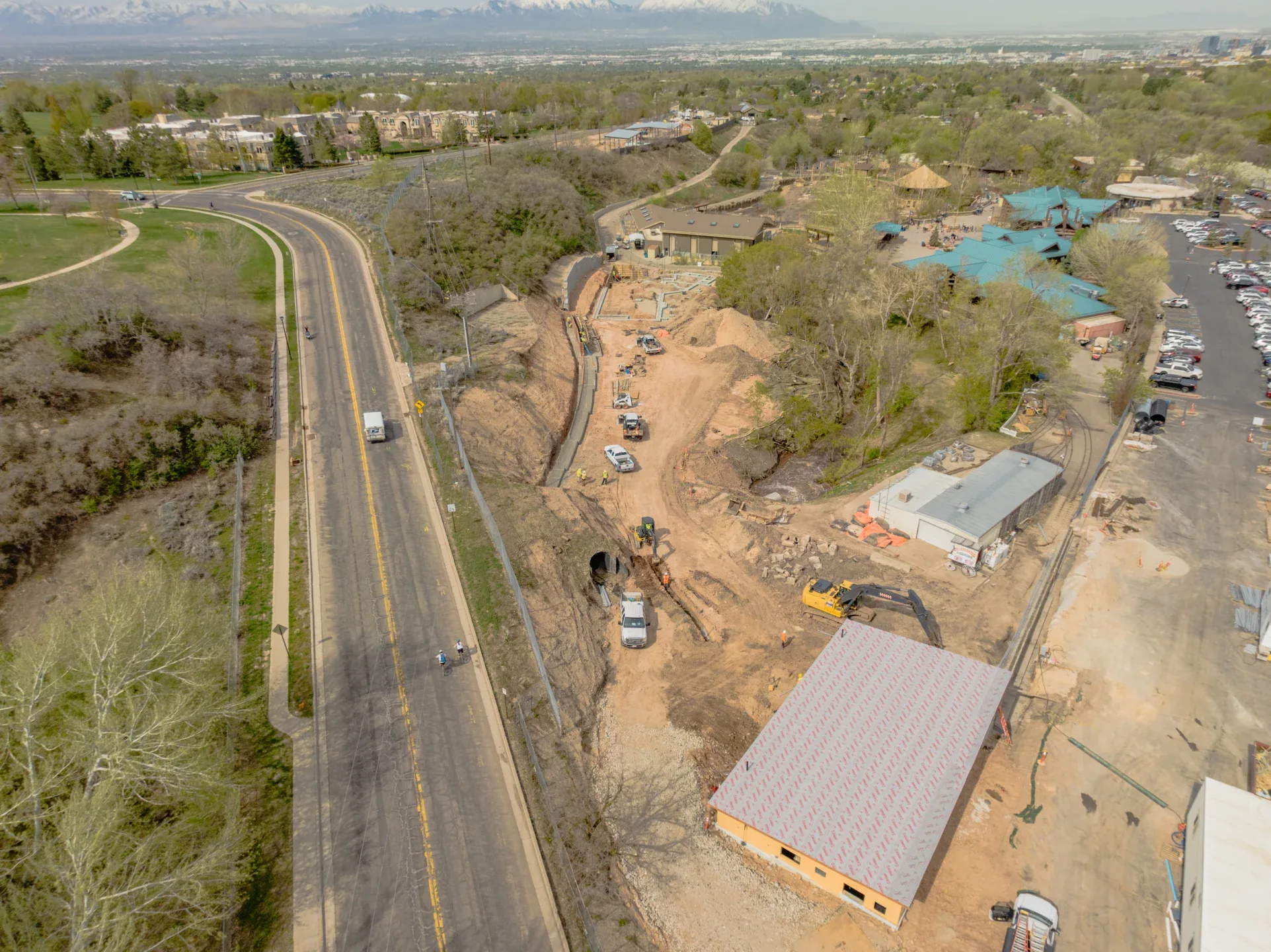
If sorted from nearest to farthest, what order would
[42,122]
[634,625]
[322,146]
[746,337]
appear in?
[634,625] < [746,337] < [322,146] < [42,122]

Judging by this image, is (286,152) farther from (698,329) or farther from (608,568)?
(608,568)

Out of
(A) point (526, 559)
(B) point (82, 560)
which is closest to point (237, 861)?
(A) point (526, 559)

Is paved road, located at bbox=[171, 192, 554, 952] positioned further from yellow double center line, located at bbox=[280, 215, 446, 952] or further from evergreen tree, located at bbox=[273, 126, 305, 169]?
evergreen tree, located at bbox=[273, 126, 305, 169]

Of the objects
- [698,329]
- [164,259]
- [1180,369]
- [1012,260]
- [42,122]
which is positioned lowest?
[1180,369]

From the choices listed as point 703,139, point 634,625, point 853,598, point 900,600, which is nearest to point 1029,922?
point 900,600

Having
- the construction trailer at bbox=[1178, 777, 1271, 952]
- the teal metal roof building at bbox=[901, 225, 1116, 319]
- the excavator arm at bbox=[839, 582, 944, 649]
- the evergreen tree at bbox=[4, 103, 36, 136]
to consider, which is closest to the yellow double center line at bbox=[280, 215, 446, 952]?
the excavator arm at bbox=[839, 582, 944, 649]

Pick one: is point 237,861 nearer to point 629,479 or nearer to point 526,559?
point 526,559
